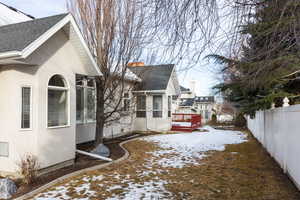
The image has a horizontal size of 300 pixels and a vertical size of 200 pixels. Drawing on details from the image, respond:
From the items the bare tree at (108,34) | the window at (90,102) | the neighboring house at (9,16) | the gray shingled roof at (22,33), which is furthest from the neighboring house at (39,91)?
the window at (90,102)

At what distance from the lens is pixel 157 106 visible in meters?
15.4

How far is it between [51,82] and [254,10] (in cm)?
527

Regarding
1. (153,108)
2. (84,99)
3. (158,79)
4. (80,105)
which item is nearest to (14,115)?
(80,105)

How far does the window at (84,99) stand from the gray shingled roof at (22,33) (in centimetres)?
299

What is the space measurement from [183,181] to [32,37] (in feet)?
17.4

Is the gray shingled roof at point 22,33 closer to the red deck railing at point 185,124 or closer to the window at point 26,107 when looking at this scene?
the window at point 26,107

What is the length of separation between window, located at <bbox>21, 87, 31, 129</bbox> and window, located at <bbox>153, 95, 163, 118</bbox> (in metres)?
Result: 10.8

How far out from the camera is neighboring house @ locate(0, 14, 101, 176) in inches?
197

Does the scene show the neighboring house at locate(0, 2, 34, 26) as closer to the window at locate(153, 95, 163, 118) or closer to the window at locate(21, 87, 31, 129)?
the window at locate(21, 87, 31, 129)

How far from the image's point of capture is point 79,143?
9.24 m

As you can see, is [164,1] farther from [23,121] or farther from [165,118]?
[165,118]

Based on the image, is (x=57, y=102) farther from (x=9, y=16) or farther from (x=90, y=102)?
(x=9, y=16)

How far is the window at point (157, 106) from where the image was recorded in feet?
50.2

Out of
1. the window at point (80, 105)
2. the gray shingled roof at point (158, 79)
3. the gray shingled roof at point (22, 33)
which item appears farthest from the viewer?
the gray shingled roof at point (158, 79)
